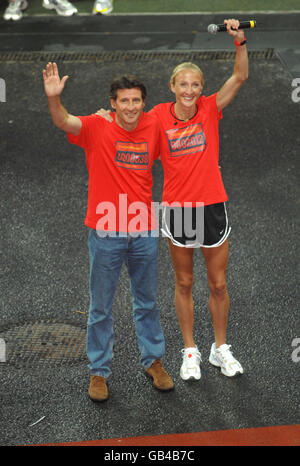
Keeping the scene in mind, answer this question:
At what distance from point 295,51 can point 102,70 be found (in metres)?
3.03

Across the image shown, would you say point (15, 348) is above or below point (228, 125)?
below

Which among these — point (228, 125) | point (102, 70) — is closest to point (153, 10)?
point (102, 70)

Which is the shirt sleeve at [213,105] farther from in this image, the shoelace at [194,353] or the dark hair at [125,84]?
the shoelace at [194,353]

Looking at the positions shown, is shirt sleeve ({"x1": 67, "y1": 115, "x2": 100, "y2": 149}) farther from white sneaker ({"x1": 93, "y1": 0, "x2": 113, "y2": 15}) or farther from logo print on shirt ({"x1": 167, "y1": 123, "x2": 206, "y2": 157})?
white sneaker ({"x1": 93, "y1": 0, "x2": 113, "y2": 15})

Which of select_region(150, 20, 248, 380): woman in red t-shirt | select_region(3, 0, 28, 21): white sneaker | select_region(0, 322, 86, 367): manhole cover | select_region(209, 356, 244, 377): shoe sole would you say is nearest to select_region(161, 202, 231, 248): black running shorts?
select_region(150, 20, 248, 380): woman in red t-shirt

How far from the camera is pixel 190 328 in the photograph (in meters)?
5.70

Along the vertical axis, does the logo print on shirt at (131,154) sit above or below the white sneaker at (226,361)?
above

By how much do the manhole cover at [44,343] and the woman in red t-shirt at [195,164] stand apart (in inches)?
48.1

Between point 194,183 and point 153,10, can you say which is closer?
point 194,183

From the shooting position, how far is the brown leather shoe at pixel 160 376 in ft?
18.0

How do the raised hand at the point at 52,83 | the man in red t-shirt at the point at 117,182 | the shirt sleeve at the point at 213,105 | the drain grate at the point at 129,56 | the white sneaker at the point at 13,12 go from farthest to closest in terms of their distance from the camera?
1. the white sneaker at the point at 13,12
2. the drain grate at the point at 129,56
3. the shirt sleeve at the point at 213,105
4. the man in red t-shirt at the point at 117,182
5. the raised hand at the point at 52,83

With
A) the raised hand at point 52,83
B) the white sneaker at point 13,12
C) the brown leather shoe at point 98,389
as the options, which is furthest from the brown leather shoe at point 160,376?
the white sneaker at point 13,12

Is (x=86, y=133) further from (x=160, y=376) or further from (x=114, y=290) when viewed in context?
(x=160, y=376)

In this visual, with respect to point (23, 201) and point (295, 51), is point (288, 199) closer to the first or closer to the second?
point (23, 201)
